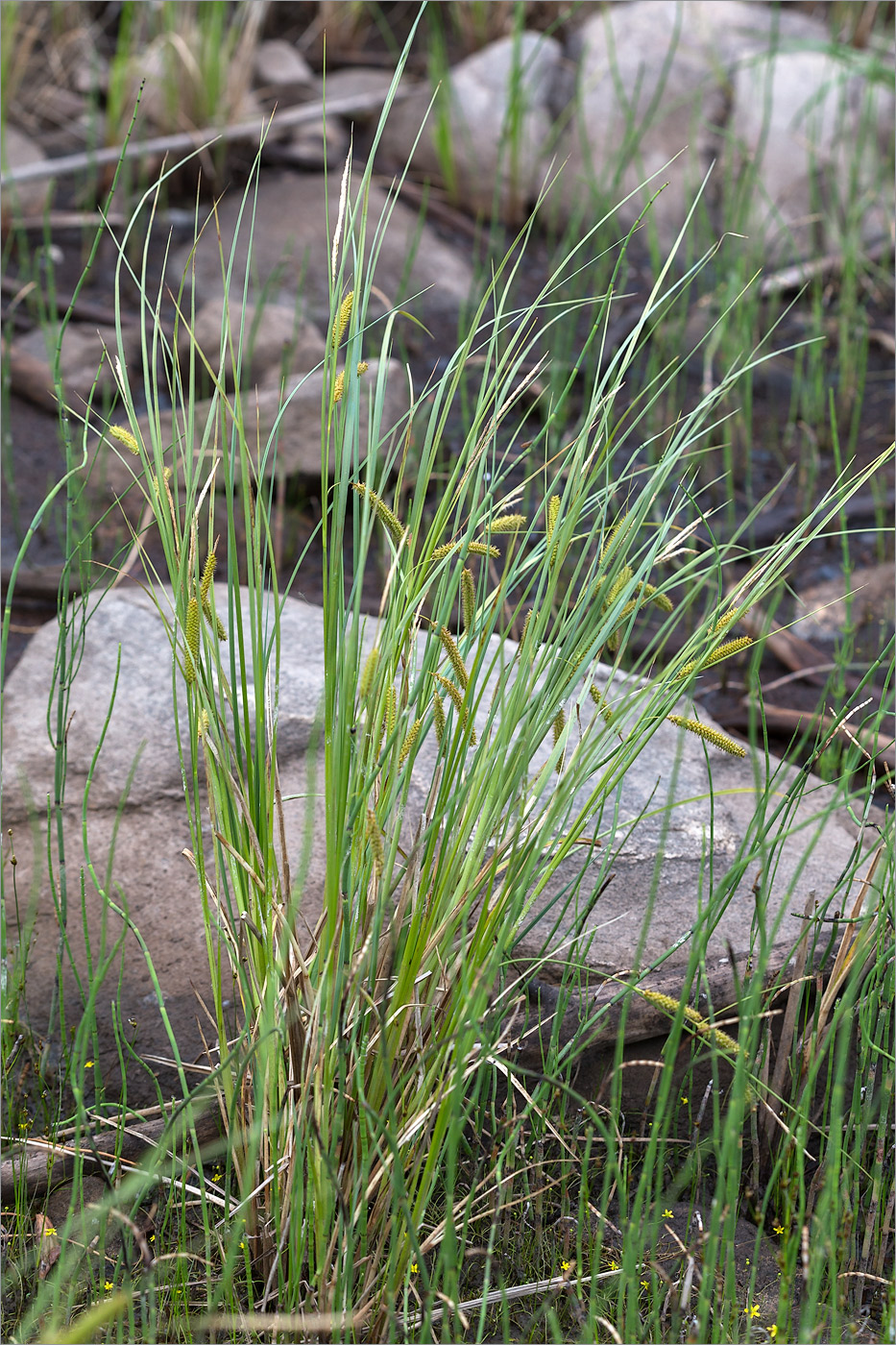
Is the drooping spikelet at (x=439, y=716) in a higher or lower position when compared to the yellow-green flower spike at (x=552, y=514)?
lower

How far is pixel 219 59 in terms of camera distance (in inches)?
144

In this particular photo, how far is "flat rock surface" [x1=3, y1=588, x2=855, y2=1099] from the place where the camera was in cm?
149

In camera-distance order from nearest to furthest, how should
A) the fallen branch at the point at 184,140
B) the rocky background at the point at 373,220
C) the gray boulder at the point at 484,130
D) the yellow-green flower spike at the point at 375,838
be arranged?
the yellow-green flower spike at the point at 375,838
the rocky background at the point at 373,220
the fallen branch at the point at 184,140
the gray boulder at the point at 484,130

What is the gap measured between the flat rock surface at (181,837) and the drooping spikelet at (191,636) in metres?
0.37

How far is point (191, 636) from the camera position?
1032 mm

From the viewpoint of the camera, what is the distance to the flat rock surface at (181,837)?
1489mm

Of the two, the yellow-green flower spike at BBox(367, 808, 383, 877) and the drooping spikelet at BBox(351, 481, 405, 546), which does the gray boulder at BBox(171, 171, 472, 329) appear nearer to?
the drooping spikelet at BBox(351, 481, 405, 546)

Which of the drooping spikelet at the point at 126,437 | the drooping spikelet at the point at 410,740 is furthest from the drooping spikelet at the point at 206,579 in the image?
the drooping spikelet at the point at 410,740

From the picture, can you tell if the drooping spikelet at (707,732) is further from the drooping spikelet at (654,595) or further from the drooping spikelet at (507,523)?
the drooping spikelet at (507,523)

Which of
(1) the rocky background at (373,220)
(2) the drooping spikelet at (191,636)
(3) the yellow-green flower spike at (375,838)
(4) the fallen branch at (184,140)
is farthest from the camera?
(4) the fallen branch at (184,140)

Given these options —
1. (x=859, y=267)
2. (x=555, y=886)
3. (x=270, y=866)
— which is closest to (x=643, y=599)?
(x=270, y=866)

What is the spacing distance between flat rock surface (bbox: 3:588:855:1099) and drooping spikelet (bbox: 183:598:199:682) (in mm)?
369

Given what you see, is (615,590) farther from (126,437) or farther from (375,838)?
(126,437)

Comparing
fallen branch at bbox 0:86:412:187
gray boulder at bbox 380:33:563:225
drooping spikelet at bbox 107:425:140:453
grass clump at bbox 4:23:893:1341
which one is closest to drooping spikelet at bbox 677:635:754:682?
grass clump at bbox 4:23:893:1341
